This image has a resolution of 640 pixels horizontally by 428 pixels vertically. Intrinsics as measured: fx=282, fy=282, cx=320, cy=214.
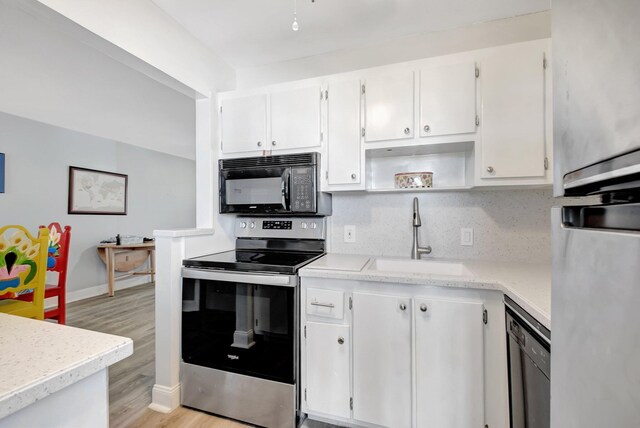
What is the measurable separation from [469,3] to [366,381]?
7.56 ft

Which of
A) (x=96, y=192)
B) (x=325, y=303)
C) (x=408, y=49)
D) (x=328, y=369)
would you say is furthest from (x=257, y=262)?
(x=96, y=192)

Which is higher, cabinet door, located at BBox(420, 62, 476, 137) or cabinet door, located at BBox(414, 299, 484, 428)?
cabinet door, located at BBox(420, 62, 476, 137)

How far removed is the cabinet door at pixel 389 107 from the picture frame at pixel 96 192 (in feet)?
14.0

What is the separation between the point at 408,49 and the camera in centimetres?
209

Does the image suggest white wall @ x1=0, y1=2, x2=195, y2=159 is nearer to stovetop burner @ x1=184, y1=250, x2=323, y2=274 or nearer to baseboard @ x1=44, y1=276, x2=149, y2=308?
stovetop burner @ x1=184, y1=250, x2=323, y2=274

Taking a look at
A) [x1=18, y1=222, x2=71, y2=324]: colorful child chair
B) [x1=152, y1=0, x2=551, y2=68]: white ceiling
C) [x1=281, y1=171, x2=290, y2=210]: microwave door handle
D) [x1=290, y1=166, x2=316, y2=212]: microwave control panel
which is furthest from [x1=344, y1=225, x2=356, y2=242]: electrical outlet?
[x1=18, y1=222, x2=71, y2=324]: colorful child chair

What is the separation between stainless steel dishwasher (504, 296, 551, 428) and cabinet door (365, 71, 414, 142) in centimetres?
109

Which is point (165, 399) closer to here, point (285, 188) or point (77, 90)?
point (285, 188)

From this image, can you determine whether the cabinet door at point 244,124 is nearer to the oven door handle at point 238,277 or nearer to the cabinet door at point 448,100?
the oven door handle at point 238,277

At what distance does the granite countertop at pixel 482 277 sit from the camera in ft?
3.44

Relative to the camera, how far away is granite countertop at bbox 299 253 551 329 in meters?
1.05

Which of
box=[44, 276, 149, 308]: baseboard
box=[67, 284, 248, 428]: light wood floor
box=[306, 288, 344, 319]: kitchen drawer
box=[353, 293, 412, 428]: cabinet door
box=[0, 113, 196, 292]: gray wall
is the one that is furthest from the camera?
box=[44, 276, 149, 308]: baseboard

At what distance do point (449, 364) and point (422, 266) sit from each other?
64cm

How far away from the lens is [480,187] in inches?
66.1
